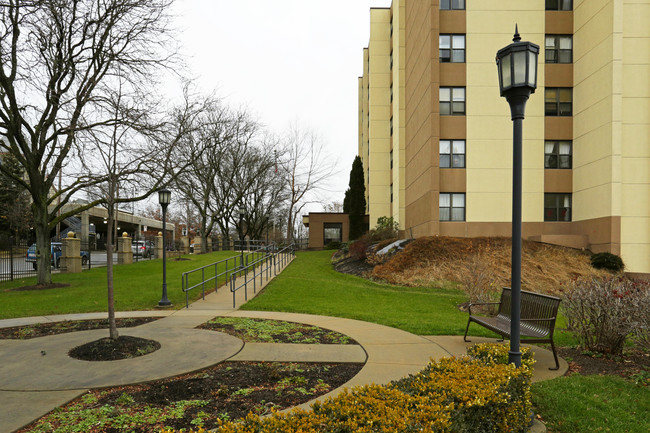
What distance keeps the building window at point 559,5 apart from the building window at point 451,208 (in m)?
11.6

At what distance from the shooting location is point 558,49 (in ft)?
73.7

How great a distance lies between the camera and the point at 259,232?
158ft

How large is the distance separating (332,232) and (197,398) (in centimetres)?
3995

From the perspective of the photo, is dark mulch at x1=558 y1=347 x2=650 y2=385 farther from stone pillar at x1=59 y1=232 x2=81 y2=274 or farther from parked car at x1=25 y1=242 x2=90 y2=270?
parked car at x1=25 y1=242 x2=90 y2=270

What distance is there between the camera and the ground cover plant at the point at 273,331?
7291 mm

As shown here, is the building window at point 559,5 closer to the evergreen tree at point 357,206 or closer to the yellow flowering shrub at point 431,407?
the evergreen tree at point 357,206

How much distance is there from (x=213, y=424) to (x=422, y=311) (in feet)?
26.9

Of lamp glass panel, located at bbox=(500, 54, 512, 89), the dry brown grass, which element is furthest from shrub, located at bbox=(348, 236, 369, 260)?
lamp glass panel, located at bbox=(500, 54, 512, 89)

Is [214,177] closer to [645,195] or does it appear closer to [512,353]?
[645,195]

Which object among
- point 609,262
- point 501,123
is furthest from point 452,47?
point 609,262

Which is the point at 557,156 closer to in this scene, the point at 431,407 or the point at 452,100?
the point at 452,100

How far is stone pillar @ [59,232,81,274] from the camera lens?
21844mm

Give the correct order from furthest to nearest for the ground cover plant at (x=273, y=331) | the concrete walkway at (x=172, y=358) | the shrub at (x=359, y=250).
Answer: the shrub at (x=359, y=250)
the ground cover plant at (x=273, y=331)
the concrete walkway at (x=172, y=358)

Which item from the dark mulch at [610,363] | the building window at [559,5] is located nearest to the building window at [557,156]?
the building window at [559,5]
